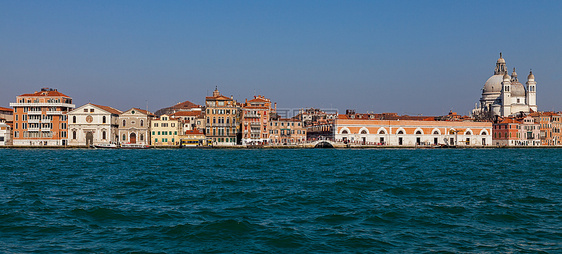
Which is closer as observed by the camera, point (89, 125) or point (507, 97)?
point (89, 125)

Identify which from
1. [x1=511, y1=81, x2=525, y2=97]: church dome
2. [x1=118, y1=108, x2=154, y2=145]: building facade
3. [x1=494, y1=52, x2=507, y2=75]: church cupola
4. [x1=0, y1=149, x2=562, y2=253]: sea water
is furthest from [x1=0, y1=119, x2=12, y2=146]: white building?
[x1=494, y1=52, x2=507, y2=75]: church cupola

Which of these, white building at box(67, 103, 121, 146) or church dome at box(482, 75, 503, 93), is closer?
white building at box(67, 103, 121, 146)

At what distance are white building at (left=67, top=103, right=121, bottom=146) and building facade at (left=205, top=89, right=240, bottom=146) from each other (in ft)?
43.0

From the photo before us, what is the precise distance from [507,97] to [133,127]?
73.5m

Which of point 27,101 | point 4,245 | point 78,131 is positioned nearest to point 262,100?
point 78,131

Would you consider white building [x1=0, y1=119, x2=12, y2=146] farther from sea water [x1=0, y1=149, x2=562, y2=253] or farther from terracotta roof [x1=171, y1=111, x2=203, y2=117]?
sea water [x1=0, y1=149, x2=562, y2=253]

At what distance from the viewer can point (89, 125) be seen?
72.4 m

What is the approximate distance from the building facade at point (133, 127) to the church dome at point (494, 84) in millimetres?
76048

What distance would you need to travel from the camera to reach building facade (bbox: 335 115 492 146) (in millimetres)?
80062

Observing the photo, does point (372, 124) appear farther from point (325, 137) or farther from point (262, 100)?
point (262, 100)

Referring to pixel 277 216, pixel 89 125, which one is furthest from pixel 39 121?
pixel 277 216

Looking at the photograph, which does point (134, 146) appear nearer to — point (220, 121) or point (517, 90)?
point (220, 121)

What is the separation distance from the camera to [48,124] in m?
71.9

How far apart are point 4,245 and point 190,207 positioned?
5654 mm
